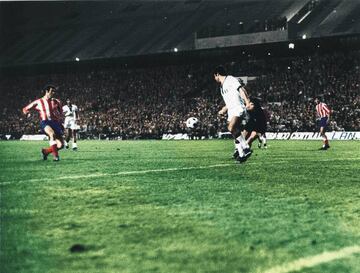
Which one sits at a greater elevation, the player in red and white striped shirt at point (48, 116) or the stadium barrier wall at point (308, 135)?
the player in red and white striped shirt at point (48, 116)

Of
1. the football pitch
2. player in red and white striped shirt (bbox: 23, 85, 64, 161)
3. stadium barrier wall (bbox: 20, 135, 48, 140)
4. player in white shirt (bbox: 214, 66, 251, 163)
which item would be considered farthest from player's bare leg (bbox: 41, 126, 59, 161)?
stadium barrier wall (bbox: 20, 135, 48, 140)

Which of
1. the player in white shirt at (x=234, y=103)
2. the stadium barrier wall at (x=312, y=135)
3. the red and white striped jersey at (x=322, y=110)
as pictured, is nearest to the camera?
the player in white shirt at (x=234, y=103)

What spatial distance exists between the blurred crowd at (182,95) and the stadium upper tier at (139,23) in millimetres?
2013

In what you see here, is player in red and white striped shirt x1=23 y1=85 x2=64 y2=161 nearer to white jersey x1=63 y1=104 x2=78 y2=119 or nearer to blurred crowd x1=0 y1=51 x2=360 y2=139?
white jersey x1=63 y1=104 x2=78 y2=119

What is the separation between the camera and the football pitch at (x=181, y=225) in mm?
3662

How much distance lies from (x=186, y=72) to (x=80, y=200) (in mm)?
40218

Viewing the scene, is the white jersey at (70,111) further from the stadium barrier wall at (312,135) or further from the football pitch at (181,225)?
the stadium barrier wall at (312,135)

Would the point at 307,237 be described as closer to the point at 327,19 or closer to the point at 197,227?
the point at 197,227

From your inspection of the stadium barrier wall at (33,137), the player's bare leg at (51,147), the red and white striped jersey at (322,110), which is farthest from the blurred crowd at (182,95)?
the player's bare leg at (51,147)

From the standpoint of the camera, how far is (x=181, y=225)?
4898 mm

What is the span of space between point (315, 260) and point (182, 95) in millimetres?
40422

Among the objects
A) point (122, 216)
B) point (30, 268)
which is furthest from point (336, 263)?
point (122, 216)

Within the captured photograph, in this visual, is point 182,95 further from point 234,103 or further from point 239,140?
point 239,140

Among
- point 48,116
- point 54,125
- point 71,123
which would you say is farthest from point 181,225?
point 71,123
